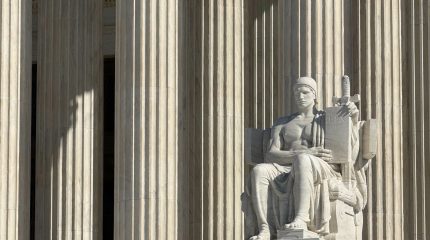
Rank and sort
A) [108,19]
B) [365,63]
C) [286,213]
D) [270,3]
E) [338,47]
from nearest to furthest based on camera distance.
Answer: [286,213]
[338,47]
[365,63]
[270,3]
[108,19]

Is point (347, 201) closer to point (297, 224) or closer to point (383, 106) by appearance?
point (297, 224)

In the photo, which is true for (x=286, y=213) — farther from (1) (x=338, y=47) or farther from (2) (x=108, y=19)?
(2) (x=108, y=19)

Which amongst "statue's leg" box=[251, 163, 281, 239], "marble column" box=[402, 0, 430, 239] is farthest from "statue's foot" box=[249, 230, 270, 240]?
"marble column" box=[402, 0, 430, 239]

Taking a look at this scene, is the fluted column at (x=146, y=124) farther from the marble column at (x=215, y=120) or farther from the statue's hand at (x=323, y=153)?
the statue's hand at (x=323, y=153)

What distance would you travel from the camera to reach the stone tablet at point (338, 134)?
63.3m

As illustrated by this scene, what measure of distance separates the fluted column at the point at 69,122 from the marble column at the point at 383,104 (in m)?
9.17

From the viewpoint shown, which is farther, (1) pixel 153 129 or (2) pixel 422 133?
(2) pixel 422 133

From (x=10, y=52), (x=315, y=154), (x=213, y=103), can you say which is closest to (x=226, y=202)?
(x=213, y=103)

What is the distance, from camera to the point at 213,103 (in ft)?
266

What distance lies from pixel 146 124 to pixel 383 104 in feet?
28.6

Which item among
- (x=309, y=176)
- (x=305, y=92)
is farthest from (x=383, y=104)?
(x=309, y=176)

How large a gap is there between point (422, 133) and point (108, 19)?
20.6m

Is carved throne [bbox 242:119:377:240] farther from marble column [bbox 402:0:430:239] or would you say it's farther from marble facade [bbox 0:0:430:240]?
marble column [bbox 402:0:430:239]

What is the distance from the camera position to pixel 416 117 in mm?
80250
